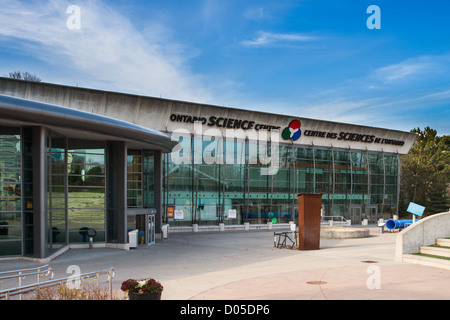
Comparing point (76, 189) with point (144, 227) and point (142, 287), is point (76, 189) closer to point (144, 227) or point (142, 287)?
point (144, 227)

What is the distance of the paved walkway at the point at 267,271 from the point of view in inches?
504

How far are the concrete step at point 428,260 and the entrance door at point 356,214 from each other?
3129cm

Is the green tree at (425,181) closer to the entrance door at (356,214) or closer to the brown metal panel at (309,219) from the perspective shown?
the entrance door at (356,214)

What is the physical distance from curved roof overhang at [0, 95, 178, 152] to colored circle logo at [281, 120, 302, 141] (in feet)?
73.7

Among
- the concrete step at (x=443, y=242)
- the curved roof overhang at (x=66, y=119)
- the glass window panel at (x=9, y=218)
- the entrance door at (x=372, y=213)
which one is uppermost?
the curved roof overhang at (x=66, y=119)

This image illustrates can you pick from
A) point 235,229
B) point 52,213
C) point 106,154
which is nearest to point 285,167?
point 235,229

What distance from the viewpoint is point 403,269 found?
57.0ft

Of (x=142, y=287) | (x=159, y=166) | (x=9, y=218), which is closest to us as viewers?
(x=142, y=287)

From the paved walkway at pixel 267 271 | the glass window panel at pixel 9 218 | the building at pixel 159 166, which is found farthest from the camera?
the building at pixel 159 166

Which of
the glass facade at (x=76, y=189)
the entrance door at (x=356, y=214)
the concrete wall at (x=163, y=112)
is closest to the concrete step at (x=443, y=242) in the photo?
the glass facade at (x=76, y=189)

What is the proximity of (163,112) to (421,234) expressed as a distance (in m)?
23.2

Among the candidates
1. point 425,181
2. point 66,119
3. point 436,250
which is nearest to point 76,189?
point 66,119

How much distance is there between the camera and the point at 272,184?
4459 centimetres

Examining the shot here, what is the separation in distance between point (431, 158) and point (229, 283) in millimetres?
53092
